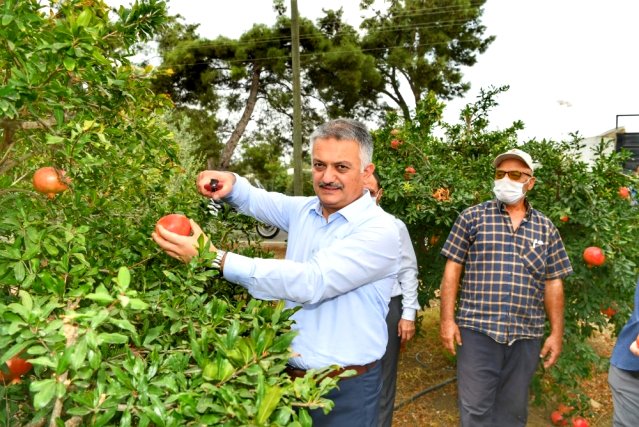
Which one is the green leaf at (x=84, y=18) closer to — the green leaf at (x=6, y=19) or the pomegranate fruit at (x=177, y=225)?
the green leaf at (x=6, y=19)

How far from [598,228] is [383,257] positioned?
2.26 m

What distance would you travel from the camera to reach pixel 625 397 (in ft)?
7.69

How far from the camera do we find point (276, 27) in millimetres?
18297

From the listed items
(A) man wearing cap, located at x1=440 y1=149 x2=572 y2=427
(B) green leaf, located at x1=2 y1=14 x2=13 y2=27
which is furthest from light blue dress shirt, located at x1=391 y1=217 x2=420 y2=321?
(B) green leaf, located at x1=2 y1=14 x2=13 y2=27

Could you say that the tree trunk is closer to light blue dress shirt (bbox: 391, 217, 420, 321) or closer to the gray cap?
light blue dress shirt (bbox: 391, 217, 420, 321)

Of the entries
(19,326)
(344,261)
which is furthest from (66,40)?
(344,261)

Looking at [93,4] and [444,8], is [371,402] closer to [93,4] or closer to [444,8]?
[93,4]

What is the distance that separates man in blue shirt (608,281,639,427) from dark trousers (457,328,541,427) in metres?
0.62

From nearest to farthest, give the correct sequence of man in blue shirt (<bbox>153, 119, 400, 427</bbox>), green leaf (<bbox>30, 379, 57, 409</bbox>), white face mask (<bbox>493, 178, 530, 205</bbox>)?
green leaf (<bbox>30, 379, 57, 409</bbox>), man in blue shirt (<bbox>153, 119, 400, 427</bbox>), white face mask (<bbox>493, 178, 530, 205</bbox>)

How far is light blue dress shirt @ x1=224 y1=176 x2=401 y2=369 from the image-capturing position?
5.62 ft

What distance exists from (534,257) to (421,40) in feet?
65.0

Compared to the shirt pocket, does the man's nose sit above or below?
above

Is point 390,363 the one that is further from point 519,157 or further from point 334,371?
point 519,157

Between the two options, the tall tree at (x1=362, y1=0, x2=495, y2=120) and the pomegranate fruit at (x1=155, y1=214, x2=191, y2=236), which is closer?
the pomegranate fruit at (x1=155, y1=214, x2=191, y2=236)
